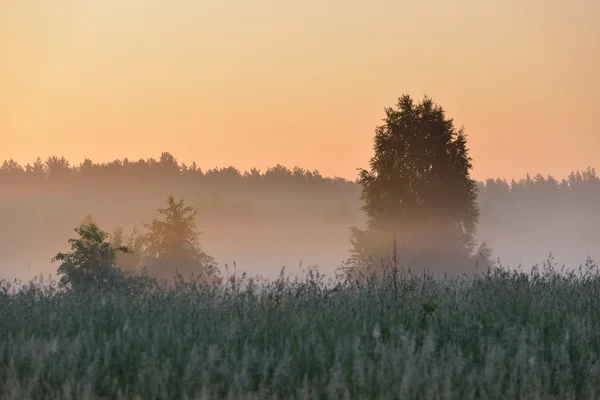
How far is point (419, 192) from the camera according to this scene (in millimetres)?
45281

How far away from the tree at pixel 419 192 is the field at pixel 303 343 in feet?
116

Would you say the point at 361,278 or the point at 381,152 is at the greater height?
the point at 381,152

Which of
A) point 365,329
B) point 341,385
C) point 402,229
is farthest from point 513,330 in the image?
point 402,229

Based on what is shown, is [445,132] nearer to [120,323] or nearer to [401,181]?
[401,181]

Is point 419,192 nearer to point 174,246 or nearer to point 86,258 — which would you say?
point 86,258

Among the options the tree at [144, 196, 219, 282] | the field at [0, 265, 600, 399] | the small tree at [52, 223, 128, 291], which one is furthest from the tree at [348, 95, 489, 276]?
the field at [0, 265, 600, 399]

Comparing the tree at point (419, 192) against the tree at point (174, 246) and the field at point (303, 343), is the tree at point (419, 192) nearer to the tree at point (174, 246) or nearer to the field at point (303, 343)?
the tree at point (174, 246)

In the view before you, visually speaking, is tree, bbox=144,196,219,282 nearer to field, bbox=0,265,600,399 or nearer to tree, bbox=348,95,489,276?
tree, bbox=348,95,489,276

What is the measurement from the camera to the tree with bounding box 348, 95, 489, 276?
44.7 metres

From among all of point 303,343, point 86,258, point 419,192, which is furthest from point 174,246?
point 303,343

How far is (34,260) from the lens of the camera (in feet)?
604

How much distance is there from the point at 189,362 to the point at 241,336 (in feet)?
3.52

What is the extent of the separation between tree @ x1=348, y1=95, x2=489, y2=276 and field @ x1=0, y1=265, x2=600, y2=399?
3548cm

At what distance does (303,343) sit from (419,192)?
3942 centimetres
